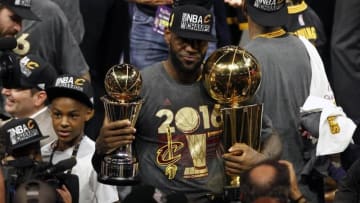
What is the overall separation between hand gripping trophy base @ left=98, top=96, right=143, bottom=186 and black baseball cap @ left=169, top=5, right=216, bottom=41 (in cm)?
47

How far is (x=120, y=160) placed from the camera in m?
6.83

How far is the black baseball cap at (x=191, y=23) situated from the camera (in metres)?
7.06

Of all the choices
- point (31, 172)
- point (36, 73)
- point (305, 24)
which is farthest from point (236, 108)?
point (305, 24)

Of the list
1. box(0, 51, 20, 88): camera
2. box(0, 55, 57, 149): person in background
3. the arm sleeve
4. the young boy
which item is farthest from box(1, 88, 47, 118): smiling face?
the arm sleeve

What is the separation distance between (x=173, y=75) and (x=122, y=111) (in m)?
0.48

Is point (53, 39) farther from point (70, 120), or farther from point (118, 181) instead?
point (118, 181)

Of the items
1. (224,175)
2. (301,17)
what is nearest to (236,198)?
(224,175)

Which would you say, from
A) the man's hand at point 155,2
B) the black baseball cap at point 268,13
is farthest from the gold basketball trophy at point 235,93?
the man's hand at point 155,2

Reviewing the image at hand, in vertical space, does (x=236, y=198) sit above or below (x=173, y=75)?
below

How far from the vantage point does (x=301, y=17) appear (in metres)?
9.12

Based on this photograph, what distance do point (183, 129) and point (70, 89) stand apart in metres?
0.97

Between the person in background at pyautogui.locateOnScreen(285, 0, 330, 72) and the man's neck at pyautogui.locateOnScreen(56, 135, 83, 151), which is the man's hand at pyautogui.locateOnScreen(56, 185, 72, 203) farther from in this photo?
the person in background at pyautogui.locateOnScreen(285, 0, 330, 72)

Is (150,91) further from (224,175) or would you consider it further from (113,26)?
(113,26)

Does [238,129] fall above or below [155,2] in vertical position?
above
